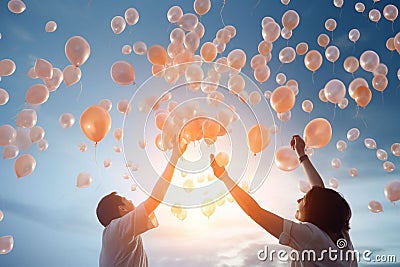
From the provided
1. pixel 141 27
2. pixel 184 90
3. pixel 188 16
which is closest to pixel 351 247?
pixel 184 90

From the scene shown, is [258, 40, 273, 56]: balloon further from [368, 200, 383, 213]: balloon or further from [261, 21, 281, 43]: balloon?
[368, 200, 383, 213]: balloon

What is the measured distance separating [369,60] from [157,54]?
5.31 ft

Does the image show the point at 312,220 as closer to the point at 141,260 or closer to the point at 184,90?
the point at 141,260

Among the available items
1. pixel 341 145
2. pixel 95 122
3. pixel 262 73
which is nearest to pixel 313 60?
pixel 262 73

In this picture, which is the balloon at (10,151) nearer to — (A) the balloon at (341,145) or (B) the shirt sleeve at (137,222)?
(B) the shirt sleeve at (137,222)

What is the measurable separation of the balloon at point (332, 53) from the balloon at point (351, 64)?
0.36 ft

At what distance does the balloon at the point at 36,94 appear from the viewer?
9.15ft

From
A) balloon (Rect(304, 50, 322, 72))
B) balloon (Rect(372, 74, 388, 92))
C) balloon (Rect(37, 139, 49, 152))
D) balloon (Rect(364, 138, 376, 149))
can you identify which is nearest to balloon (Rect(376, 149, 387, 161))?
balloon (Rect(364, 138, 376, 149))

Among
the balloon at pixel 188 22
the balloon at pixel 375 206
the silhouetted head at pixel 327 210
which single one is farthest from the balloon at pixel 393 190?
the balloon at pixel 188 22

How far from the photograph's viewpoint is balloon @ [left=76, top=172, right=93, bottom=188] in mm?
2896

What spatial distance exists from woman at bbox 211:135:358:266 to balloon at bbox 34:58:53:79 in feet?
5.61

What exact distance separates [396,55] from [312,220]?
7.35 ft

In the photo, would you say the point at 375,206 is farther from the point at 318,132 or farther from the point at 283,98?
the point at 283,98

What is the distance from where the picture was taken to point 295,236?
1.46m
